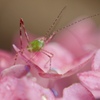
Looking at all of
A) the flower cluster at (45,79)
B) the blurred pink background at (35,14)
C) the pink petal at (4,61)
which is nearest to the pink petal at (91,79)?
the flower cluster at (45,79)

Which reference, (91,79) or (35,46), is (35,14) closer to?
(35,46)

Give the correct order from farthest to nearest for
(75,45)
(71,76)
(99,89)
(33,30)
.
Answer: (33,30), (75,45), (71,76), (99,89)

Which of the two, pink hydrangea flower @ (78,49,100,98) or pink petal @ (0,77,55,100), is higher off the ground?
pink hydrangea flower @ (78,49,100,98)

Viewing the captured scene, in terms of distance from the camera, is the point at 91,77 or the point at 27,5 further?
the point at 27,5

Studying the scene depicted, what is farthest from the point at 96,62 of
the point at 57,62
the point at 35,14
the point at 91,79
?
the point at 35,14

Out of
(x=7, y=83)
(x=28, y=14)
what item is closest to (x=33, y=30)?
(x=28, y=14)

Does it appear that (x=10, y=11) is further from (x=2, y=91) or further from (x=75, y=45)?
(x=2, y=91)

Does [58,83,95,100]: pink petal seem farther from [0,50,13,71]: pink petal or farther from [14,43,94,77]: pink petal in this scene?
[0,50,13,71]: pink petal

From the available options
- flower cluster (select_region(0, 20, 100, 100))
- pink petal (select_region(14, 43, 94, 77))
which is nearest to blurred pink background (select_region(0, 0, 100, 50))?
pink petal (select_region(14, 43, 94, 77))
